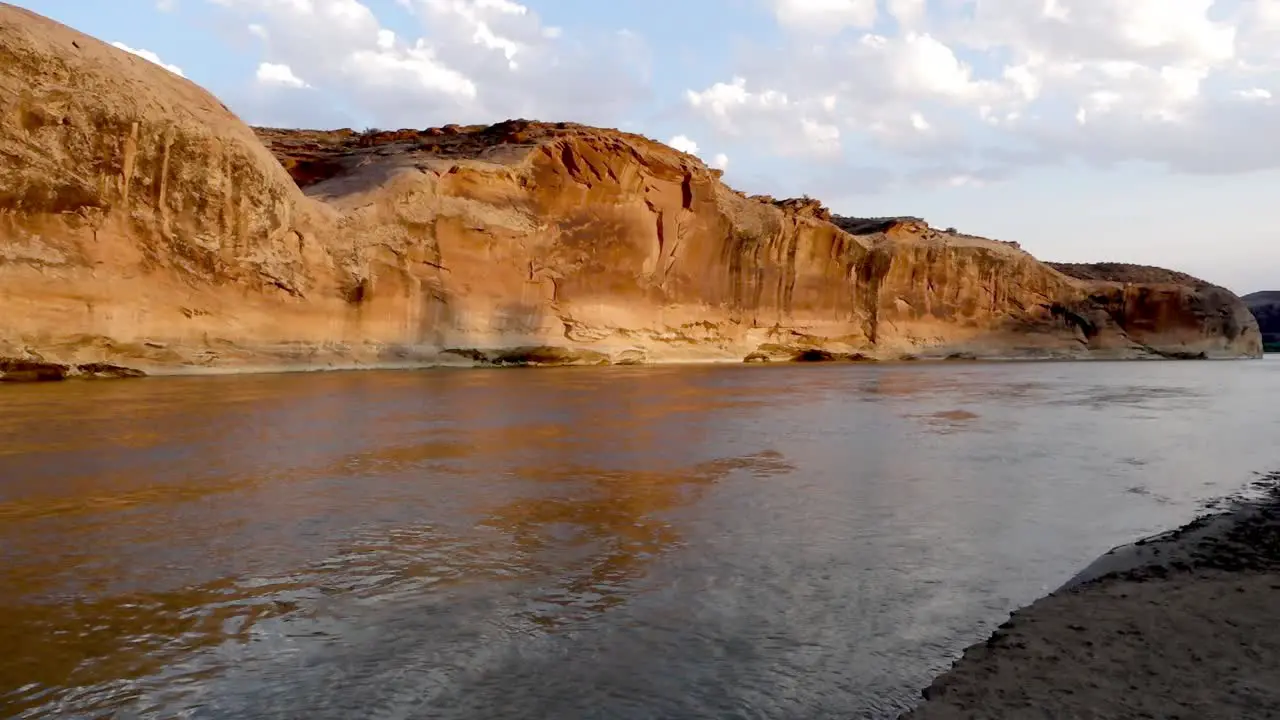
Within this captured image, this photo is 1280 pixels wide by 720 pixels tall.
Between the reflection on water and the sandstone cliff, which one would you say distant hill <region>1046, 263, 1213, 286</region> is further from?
the reflection on water

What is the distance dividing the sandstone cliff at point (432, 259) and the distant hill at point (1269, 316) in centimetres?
6269

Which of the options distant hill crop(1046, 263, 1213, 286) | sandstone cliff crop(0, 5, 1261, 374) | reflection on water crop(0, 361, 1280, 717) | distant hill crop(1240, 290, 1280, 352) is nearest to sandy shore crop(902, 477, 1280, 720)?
reflection on water crop(0, 361, 1280, 717)

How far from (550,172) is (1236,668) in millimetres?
29850

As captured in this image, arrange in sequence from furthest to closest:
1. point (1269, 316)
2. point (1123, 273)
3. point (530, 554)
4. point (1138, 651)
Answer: point (1269, 316) < point (1123, 273) < point (530, 554) < point (1138, 651)

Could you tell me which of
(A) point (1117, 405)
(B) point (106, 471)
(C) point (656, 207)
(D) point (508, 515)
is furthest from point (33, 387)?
(C) point (656, 207)

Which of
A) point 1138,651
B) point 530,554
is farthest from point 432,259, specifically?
point 1138,651

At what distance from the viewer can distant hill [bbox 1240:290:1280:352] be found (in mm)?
99375

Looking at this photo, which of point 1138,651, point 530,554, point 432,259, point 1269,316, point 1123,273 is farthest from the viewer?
point 1269,316

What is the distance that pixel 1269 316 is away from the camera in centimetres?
10581

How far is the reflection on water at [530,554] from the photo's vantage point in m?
2.89

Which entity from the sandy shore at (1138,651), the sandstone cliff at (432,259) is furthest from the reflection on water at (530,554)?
the sandstone cliff at (432,259)

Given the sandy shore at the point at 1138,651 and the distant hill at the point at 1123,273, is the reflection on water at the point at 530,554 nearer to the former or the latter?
the sandy shore at the point at 1138,651

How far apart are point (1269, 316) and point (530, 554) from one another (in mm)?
131273

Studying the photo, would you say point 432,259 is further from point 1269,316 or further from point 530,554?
point 1269,316
